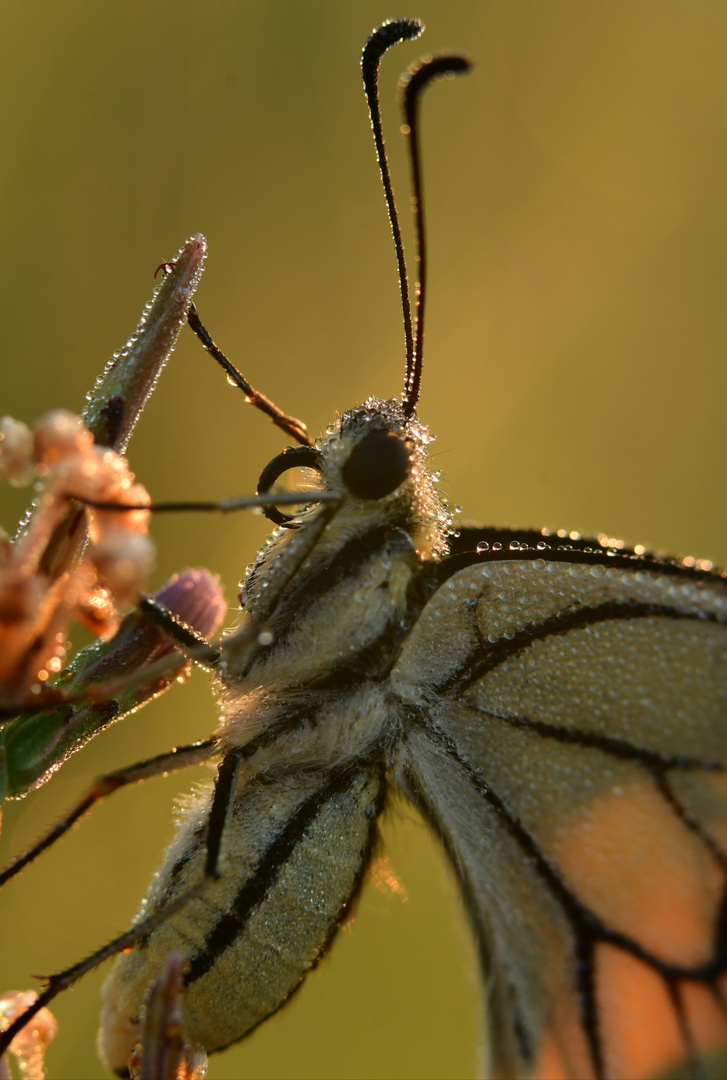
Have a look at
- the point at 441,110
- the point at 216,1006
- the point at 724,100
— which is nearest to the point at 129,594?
the point at 216,1006

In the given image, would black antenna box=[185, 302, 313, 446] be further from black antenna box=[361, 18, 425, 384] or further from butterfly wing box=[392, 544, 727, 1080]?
butterfly wing box=[392, 544, 727, 1080]

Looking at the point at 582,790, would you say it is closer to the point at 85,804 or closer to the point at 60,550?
the point at 85,804

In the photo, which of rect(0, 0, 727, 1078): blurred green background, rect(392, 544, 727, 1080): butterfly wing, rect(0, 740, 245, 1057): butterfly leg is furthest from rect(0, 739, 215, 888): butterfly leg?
rect(0, 0, 727, 1078): blurred green background

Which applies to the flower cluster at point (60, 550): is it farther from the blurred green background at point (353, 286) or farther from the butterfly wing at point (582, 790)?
the blurred green background at point (353, 286)

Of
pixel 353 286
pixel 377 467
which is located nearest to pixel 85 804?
pixel 377 467

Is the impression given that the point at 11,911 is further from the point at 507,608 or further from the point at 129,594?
the point at 129,594

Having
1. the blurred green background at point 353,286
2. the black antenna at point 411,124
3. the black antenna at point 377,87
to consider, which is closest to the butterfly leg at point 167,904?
the black antenna at point 411,124
